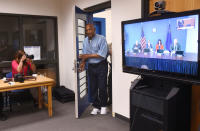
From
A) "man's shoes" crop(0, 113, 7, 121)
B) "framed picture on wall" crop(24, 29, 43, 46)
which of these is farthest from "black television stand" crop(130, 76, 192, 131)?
"framed picture on wall" crop(24, 29, 43, 46)

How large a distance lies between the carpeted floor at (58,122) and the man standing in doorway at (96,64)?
0.30m

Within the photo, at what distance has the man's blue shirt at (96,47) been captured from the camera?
3541 millimetres

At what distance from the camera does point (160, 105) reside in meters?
1.89

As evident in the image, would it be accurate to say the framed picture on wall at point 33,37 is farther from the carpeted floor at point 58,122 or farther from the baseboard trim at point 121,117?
the baseboard trim at point 121,117

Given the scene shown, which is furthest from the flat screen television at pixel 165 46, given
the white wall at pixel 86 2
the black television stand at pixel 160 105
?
the white wall at pixel 86 2

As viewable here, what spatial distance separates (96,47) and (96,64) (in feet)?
0.99

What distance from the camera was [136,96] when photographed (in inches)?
84.4

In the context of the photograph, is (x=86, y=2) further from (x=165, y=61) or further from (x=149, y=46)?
(x=165, y=61)

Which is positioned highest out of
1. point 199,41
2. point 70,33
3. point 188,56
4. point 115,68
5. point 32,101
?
point 70,33

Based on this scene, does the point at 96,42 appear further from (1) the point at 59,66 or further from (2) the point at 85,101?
(1) the point at 59,66

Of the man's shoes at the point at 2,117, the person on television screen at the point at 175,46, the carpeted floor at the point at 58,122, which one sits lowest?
the carpeted floor at the point at 58,122

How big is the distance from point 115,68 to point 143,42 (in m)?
1.32

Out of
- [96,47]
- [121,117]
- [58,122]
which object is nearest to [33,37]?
[96,47]

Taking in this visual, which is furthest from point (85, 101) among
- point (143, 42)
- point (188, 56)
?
point (188, 56)
